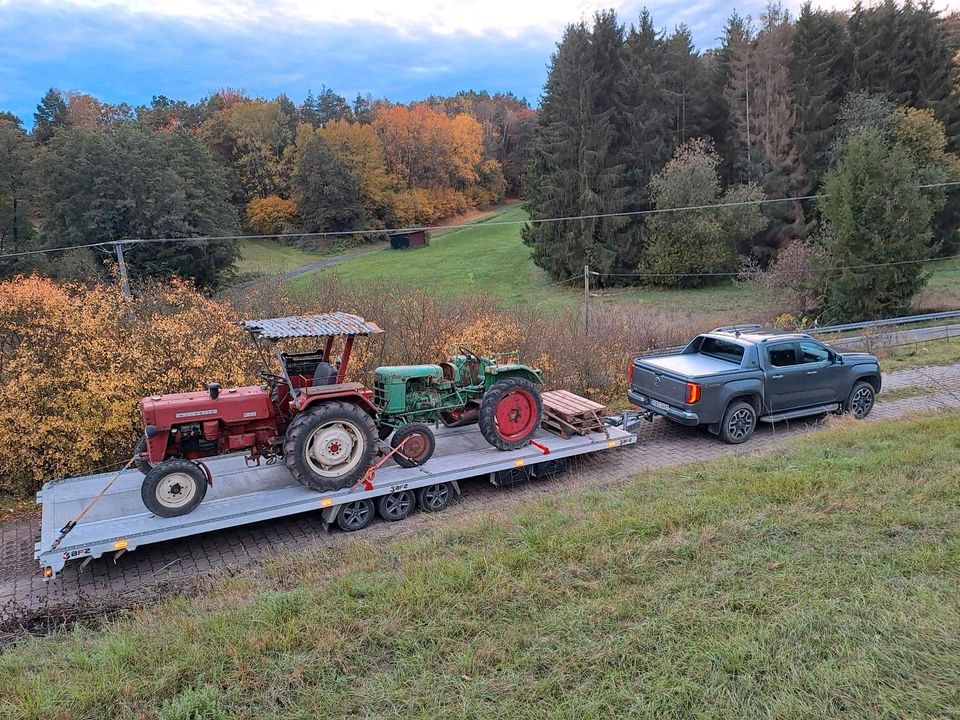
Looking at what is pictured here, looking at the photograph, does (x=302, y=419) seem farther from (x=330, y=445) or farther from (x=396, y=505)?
(x=396, y=505)

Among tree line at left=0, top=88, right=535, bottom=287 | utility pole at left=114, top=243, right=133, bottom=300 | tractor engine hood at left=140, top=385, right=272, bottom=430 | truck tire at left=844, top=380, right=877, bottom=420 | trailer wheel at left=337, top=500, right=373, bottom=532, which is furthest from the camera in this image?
tree line at left=0, top=88, right=535, bottom=287

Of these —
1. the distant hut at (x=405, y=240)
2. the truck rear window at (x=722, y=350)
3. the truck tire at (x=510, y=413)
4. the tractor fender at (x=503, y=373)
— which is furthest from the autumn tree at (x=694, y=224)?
the truck tire at (x=510, y=413)

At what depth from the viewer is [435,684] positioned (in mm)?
3713

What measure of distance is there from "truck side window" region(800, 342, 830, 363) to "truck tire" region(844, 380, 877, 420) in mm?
949

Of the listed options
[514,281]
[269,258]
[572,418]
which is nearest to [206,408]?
[572,418]

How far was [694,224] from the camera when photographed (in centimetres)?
3650

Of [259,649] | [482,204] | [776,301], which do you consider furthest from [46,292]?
[482,204]

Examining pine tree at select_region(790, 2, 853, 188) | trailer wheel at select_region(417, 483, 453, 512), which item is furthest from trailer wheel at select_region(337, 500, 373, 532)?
pine tree at select_region(790, 2, 853, 188)

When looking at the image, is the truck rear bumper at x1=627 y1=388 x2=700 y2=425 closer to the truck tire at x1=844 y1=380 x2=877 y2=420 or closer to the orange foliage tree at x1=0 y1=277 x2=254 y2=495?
the truck tire at x1=844 y1=380 x2=877 y2=420

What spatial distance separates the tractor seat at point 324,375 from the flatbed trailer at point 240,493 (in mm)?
1219

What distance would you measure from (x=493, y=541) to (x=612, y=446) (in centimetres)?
367

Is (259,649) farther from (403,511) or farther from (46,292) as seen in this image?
(46,292)

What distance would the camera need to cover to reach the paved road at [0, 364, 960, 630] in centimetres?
597

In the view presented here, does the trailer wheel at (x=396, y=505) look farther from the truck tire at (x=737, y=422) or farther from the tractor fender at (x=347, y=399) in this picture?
the truck tire at (x=737, y=422)
